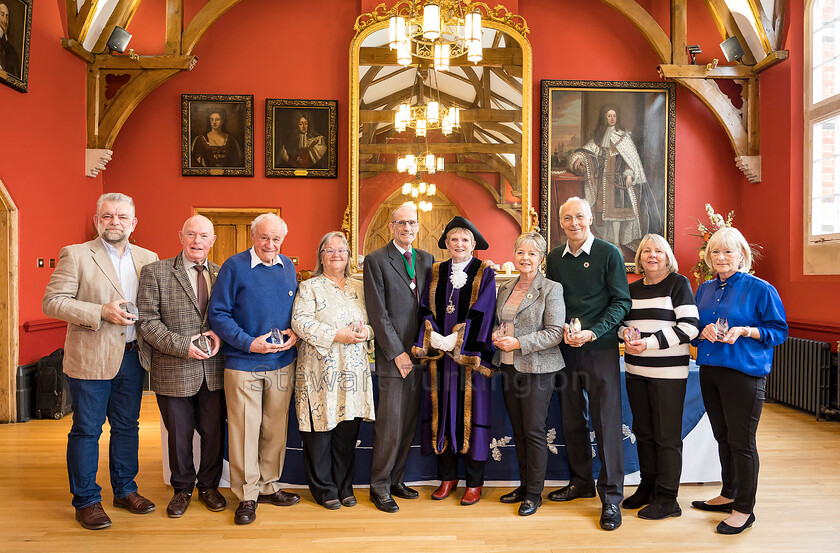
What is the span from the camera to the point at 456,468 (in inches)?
145

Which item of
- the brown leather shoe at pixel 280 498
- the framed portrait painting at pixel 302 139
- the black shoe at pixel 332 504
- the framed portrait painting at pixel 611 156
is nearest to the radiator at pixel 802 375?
the framed portrait painting at pixel 611 156

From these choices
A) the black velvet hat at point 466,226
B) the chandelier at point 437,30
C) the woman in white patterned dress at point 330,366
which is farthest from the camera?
the chandelier at point 437,30

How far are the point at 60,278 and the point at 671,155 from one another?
21.0ft

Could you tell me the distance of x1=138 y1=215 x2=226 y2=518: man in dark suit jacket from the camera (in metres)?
3.29

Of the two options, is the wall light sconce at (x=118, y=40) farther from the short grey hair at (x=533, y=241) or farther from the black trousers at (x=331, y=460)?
the short grey hair at (x=533, y=241)

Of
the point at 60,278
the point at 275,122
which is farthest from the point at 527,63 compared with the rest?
the point at 60,278

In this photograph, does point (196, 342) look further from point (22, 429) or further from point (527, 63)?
point (527, 63)

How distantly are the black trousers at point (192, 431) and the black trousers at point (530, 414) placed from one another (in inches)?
66.2

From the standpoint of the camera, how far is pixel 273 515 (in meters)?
3.42

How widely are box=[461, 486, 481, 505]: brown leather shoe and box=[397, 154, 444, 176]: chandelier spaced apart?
12.9 ft

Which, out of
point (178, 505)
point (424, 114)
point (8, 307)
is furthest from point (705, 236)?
point (8, 307)

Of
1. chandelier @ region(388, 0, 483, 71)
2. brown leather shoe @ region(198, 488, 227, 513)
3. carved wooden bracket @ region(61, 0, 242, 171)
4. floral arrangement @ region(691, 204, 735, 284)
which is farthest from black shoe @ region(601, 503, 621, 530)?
carved wooden bracket @ region(61, 0, 242, 171)

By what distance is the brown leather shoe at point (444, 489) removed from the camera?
3.66 metres

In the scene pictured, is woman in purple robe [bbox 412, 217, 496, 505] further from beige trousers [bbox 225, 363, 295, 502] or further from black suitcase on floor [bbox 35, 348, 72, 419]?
black suitcase on floor [bbox 35, 348, 72, 419]
